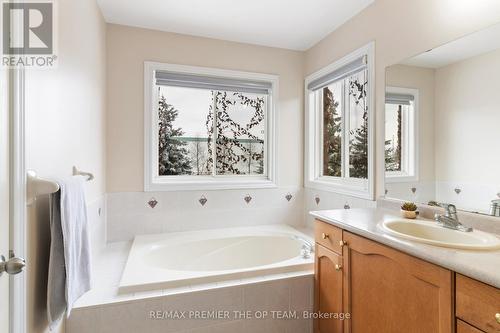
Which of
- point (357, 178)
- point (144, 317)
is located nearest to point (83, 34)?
point (144, 317)

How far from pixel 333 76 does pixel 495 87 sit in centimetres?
131

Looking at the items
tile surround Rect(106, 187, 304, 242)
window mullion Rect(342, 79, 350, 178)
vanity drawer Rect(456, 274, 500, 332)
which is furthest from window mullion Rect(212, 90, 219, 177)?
vanity drawer Rect(456, 274, 500, 332)

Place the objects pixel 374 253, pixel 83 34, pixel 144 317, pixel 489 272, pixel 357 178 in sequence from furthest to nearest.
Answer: pixel 357 178 → pixel 83 34 → pixel 144 317 → pixel 374 253 → pixel 489 272

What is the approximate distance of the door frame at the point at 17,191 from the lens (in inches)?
32.0

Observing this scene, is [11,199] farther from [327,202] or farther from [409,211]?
[327,202]

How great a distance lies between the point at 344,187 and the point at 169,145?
5.51 ft

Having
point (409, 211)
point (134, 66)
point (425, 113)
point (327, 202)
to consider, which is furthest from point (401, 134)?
point (134, 66)

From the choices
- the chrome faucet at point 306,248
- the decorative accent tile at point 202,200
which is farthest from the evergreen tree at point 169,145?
the chrome faucet at point 306,248

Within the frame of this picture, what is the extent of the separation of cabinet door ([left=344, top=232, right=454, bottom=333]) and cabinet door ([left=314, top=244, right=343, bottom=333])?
7 cm

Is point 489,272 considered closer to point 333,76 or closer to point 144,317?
point 144,317

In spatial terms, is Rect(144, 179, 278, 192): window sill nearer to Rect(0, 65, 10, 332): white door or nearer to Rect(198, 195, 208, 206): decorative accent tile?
Rect(198, 195, 208, 206): decorative accent tile

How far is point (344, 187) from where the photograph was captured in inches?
92.3

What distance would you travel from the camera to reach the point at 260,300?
1.66 m

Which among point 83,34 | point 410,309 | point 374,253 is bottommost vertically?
point 410,309
